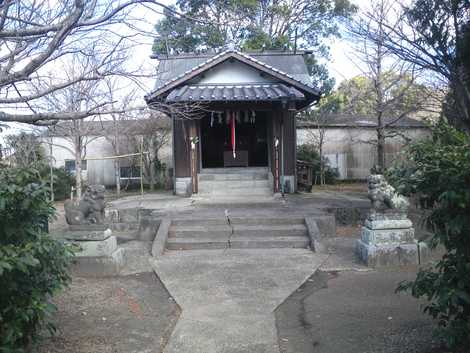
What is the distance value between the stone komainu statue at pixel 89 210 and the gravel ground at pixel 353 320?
349 cm

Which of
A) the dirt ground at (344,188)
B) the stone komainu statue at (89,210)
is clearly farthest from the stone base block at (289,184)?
the stone komainu statue at (89,210)

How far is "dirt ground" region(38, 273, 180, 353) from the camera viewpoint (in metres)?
4.45

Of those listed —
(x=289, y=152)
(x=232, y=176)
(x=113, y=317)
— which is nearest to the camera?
(x=113, y=317)

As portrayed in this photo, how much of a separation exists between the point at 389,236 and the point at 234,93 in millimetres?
6836

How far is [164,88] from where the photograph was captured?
43.6ft

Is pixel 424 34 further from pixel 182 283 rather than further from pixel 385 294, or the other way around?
pixel 182 283

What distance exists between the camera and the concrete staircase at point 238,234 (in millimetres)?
8977

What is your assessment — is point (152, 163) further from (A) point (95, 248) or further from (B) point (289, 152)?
(A) point (95, 248)

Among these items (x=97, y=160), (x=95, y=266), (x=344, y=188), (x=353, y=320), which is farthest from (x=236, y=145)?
(x=353, y=320)

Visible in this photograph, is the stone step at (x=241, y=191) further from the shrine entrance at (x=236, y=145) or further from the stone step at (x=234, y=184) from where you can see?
the shrine entrance at (x=236, y=145)

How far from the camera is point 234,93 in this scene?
1288 centimetres

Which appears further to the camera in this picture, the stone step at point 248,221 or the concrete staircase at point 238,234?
the stone step at point 248,221

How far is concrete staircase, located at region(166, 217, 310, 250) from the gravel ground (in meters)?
2.30

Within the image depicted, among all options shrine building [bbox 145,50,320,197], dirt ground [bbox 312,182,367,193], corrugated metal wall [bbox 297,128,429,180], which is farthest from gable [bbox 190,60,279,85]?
corrugated metal wall [bbox 297,128,429,180]
